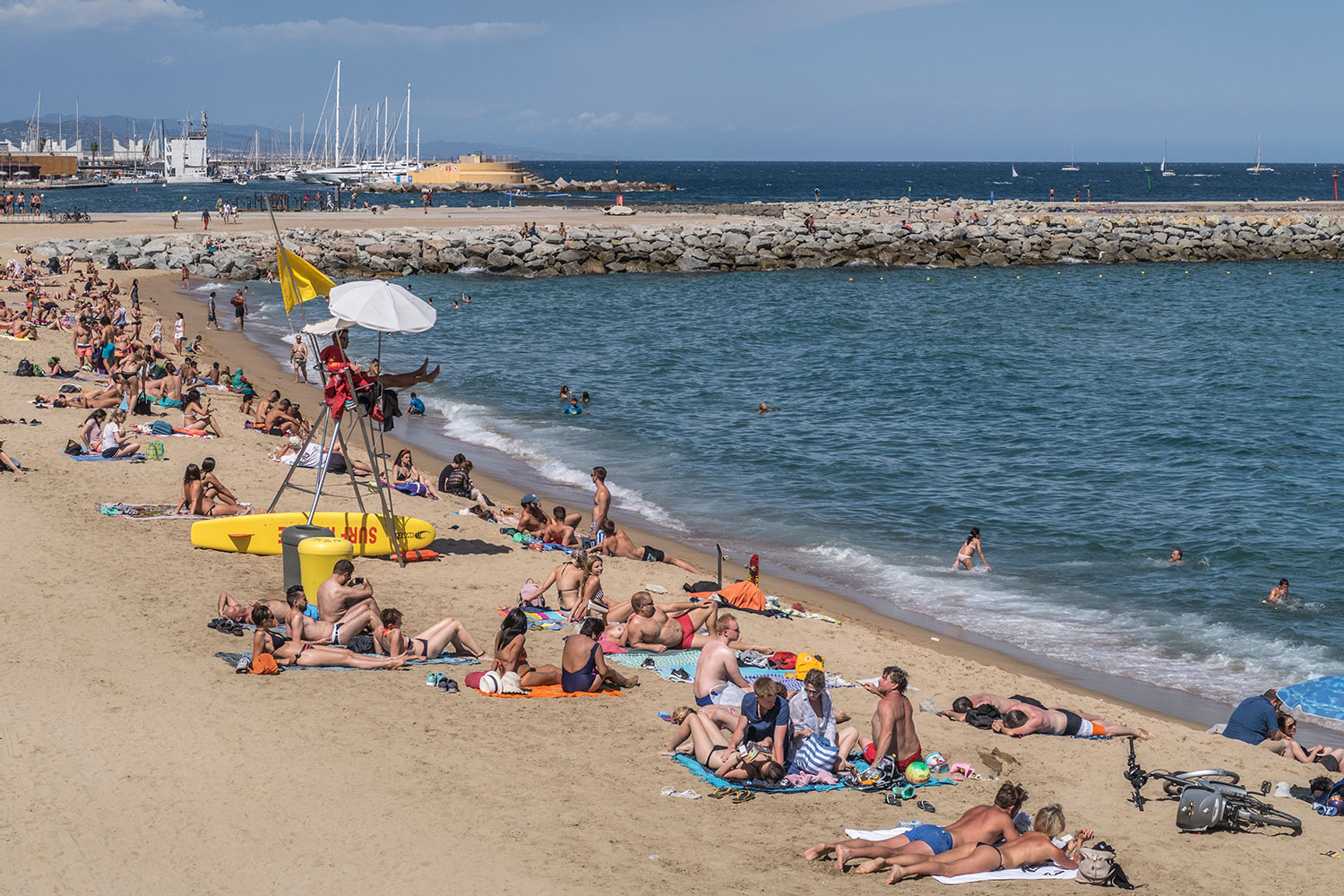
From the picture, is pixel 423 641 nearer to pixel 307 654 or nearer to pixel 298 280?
pixel 307 654

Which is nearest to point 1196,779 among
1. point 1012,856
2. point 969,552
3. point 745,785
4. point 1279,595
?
point 1012,856

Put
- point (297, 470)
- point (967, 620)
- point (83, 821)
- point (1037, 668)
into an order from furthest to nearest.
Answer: point (297, 470)
point (967, 620)
point (1037, 668)
point (83, 821)

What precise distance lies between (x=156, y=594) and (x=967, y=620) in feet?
28.6

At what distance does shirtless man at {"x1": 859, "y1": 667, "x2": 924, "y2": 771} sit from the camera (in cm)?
872

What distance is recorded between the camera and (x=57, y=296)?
3606cm

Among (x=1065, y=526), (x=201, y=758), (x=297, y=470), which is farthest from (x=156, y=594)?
(x=1065, y=526)

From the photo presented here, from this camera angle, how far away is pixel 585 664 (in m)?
9.83

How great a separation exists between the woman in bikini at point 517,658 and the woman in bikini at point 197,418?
10.9 meters

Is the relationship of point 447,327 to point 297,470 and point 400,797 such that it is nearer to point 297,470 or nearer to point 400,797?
point 297,470

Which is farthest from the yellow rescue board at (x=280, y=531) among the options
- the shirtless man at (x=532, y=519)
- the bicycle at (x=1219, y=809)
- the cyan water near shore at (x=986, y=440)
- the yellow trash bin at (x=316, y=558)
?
the bicycle at (x=1219, y=809)

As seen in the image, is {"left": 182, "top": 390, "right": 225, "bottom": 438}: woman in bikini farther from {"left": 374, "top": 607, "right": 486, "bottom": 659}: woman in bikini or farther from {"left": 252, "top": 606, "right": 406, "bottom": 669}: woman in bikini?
{"left": 374, "top": 607, "right": 486, "bottom": 659}: woman in bikini

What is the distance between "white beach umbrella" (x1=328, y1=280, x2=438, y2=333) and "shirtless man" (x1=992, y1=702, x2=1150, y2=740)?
6.27 metres

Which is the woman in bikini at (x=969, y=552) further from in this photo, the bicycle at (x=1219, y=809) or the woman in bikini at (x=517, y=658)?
the woman in bikini at (x=517, y=658)

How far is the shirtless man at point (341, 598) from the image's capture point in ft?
34.1
